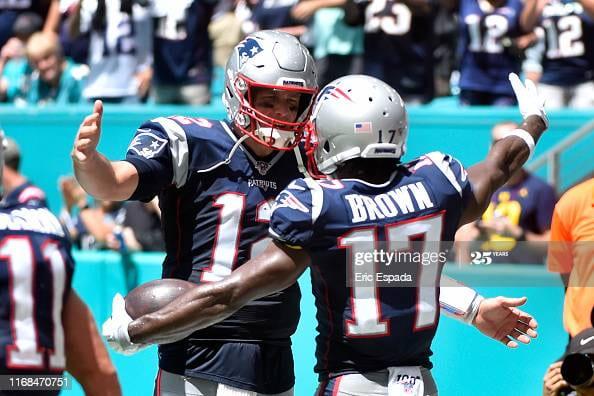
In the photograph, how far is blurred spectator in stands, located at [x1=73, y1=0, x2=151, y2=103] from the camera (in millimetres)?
10883

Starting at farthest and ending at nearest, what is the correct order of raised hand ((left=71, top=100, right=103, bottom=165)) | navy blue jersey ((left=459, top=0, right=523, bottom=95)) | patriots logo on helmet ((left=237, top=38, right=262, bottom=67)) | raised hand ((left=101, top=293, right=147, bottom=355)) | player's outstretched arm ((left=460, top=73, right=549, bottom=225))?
navy blue jersey ((left=459, top=0, right=523, bottom=95)) < patriots logo on helmet ((left=237, top=38, right=262, bottom=67)) < raised hand ((left=71, top=100, right=103, bottom=165)) < player's outstretched arm ((left=460, top=73, right=549, bottom=225)) < raised hand ((left=101, top=293, right=147, bottom=355))

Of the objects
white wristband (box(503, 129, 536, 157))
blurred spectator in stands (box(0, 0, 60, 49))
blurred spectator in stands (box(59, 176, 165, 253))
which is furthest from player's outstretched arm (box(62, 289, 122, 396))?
blurred spectator in stands (box(0, 0, 60, 49))

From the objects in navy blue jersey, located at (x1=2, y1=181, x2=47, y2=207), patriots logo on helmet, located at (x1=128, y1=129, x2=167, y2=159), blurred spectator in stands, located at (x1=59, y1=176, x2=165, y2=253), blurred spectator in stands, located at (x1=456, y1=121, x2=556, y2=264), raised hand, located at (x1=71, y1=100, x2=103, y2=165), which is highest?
raised hand, located at (x1=71, y1=100, x2=103, y2=165)

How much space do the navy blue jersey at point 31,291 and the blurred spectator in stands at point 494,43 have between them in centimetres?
583

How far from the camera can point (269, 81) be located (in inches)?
181

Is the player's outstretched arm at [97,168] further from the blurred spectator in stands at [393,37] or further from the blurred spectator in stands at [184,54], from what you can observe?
the blurred spectator in stands at [184,54]

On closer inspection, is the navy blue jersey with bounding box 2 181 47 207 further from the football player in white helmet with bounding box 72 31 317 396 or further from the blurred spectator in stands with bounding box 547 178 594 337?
the blurred spectator in stands with bounding box 547 178 594 337

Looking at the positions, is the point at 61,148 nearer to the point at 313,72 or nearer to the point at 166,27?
the point at 166,27

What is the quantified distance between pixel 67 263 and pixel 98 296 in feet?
12.4

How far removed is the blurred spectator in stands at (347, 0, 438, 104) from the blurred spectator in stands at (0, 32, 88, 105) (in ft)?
10.00

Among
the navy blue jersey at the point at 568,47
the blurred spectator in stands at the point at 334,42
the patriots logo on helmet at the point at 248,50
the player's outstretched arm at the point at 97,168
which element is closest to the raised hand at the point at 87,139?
the player's outstretched arm at the point at 97,168

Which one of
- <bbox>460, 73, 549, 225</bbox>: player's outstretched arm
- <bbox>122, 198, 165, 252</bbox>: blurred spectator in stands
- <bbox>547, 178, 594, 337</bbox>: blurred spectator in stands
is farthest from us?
<bbox>122, 198, 165, 252</bbox>: blurred spectator in stands

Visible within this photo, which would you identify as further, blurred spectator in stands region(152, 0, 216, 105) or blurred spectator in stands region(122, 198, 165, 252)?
blurred spectator in stands region(152, 0, 216, 105)

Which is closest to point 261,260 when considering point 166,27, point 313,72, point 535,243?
point 313,72
